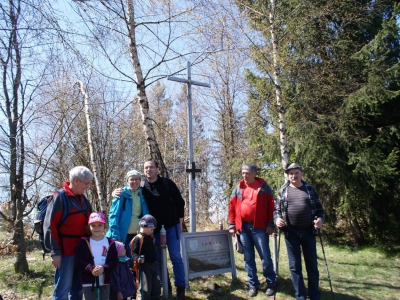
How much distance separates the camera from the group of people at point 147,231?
3.53 meters

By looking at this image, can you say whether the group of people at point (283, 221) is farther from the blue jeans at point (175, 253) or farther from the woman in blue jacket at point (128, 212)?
the woman in blue jacket at point (128, 212)

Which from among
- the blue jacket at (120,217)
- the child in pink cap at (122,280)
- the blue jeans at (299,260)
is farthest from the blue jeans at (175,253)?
the blue jeans at (299,260)

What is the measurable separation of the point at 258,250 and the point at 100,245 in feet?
7.87

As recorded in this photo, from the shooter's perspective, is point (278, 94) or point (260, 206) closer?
point (260, 206)

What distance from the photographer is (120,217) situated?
4309 mm

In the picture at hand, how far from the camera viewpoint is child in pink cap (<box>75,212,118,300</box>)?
3.44 m

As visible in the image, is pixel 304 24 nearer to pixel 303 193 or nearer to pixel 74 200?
pixel 303 193

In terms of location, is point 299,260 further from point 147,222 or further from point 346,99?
point 346,99

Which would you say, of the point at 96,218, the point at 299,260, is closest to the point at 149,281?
the point at 96,218

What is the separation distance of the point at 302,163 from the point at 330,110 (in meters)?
1.50

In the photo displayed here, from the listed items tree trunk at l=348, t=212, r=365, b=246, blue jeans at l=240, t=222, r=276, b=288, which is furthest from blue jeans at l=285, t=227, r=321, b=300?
tree trunk at l=348, t=212, r=365, b=246

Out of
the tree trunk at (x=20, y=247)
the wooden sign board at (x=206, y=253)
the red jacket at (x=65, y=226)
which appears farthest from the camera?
the tree trunk at (x=20, y=247)

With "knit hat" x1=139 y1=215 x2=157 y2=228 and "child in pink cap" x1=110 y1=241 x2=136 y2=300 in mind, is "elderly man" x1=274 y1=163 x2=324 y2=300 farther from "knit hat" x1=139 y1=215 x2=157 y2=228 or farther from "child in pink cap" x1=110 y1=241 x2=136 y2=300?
"child in pink cap" x1=110 y1=241 x2=136 y2=300

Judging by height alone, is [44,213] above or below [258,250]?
above
